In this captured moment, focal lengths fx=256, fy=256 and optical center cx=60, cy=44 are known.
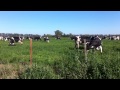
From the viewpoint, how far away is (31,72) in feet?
22.3
